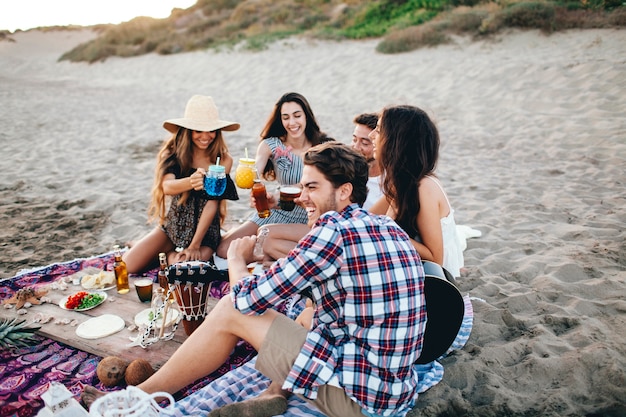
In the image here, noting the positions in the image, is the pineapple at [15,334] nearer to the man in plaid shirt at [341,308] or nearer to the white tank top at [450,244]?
the man in plaid shirt at [341,308]

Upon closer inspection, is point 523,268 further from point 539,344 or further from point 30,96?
point 30,96

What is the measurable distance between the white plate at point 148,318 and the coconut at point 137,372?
1.16ft

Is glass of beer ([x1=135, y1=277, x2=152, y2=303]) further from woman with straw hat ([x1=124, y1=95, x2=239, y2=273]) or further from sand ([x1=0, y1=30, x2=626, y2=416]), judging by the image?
sand ([x1=0, y1=30, x2=626, y2=416])

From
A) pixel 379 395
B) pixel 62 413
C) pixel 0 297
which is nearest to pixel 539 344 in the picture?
pixel 379 395

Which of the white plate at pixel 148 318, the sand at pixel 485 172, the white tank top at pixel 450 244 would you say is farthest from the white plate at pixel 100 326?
the white tank top at pixel 450 244

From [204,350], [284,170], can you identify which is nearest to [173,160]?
[284,170]

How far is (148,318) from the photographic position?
3.10m

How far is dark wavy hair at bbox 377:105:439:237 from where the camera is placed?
288 cm

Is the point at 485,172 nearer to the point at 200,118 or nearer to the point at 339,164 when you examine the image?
the point at 200,118

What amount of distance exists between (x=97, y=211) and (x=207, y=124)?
2631 millimetres

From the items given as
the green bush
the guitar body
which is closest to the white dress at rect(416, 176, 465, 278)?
the guitar body

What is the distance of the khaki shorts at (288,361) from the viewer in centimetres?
213

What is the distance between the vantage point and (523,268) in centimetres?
414

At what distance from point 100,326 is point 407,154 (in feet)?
7.66
